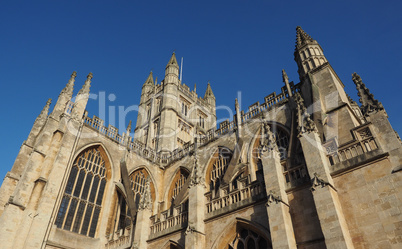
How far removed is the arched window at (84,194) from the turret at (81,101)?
2.38 m

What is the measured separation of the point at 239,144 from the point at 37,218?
11.3 meters

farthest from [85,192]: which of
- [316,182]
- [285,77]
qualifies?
[285,77]

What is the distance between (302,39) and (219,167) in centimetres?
949

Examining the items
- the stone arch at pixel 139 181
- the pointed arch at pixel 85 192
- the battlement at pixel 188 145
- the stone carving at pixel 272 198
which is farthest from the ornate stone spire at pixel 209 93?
the stone carving at pixel 272 198

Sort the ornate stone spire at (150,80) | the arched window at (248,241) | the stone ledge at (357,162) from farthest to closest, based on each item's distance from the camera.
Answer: the ornate stone spire at (150,80), the arched window at (248,241), the stone ledge at (357,162)

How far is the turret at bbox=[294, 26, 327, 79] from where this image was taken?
1552cm

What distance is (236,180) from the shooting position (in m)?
13.3

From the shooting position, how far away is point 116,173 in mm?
18203

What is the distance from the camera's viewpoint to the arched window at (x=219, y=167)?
17875mm

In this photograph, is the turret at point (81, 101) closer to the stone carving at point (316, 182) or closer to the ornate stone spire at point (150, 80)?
the stone carving at point (316, 182)

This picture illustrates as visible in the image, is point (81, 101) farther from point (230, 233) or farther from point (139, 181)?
point (230, 233)

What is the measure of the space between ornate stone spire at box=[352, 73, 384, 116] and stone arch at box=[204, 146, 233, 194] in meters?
8.67

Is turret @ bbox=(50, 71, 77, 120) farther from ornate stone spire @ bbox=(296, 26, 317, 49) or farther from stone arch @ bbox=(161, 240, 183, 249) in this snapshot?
ornate stone spire @ bbox=(296, 26, 317, 49)

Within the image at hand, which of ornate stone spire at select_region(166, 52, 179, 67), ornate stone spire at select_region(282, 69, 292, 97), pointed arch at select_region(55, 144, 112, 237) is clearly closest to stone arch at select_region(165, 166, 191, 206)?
pointed arch at select_region(55, 144, 112, 237)
